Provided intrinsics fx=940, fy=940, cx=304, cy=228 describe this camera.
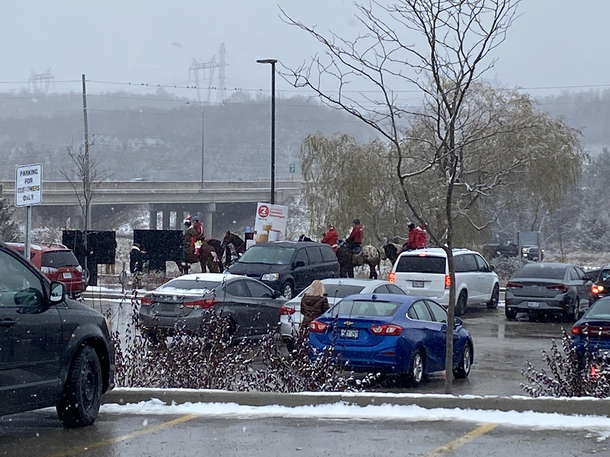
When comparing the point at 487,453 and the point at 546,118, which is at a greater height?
the point at 546,118

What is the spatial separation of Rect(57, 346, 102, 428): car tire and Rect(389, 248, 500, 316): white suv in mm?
15902

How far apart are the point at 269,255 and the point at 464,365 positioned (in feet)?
34.9

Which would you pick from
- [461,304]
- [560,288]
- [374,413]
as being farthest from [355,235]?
[374,413]

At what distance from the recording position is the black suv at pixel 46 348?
7.57 meters

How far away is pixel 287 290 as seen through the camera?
80.8 ft

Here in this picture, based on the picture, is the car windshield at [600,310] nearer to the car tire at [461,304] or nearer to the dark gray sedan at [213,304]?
the dark gray sedan at [213,304]

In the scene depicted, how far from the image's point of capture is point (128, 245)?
71688 millimetres

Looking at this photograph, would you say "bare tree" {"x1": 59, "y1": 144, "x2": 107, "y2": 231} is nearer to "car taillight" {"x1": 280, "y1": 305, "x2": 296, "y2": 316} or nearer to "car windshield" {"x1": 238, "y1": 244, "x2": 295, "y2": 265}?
"car windshield" {"x1": 238, "y1": 244, "x2": 295, "y2": 265}

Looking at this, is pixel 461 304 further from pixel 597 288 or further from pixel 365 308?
pixel 365 308

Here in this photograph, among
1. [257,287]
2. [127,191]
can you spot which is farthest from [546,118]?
[127,191]

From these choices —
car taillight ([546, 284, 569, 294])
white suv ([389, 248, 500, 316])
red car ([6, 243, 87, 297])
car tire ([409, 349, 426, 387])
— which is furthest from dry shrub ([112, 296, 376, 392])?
red car ([6, 243, 87, 297])

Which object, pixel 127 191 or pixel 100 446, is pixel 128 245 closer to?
pixel 127 191

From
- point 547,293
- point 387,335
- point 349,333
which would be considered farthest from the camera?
point 547,293

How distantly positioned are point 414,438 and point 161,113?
153m
